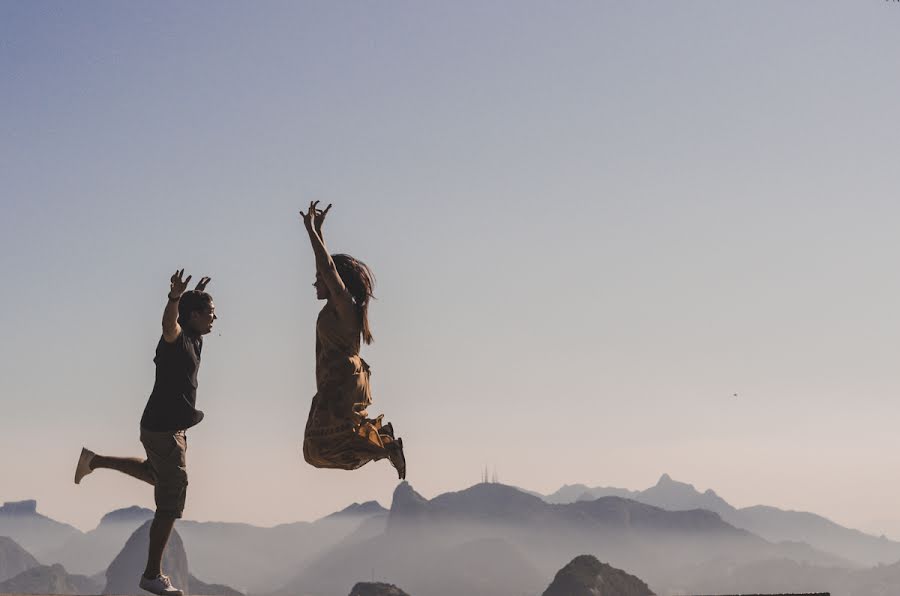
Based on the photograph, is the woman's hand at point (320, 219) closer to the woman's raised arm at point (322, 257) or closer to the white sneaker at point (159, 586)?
the woman's raised arm at point (322, 257)

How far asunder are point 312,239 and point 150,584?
157 inches

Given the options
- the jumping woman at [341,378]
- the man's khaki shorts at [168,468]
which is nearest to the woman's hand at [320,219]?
the jumping woman at [341,378]

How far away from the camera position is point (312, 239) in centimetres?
1253

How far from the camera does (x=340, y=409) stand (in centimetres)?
1273

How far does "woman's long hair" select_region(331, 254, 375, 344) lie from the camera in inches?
508

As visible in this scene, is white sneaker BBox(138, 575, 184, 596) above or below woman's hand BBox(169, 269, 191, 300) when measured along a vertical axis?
below

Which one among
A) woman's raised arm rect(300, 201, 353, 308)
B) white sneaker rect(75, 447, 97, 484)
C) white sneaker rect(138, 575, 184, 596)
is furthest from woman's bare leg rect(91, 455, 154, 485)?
woman's raised arm rect(300, 201, 353, 308)

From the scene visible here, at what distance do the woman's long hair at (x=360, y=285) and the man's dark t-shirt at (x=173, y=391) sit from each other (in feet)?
6.19

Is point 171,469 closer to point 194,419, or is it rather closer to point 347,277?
point 194,419

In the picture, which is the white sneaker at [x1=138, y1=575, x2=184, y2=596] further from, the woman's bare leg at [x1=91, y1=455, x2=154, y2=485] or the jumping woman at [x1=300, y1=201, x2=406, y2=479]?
the jumping woman at [x1=300, y1=201, x2=406, y2=479]

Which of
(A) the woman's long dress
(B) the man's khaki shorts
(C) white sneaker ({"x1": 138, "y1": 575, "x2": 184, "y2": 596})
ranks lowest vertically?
(C) white sneaker ({"x1": 138, "y1": 575, "x2": 184, "y2": 596})

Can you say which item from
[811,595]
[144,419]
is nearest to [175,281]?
Result: [144,419]

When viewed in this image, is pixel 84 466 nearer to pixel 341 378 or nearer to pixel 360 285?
pixel 341 378

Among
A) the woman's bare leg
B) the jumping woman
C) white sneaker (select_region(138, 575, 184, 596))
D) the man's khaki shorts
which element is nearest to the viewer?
white sneaker (select_region(138, 575, 184, 596))
